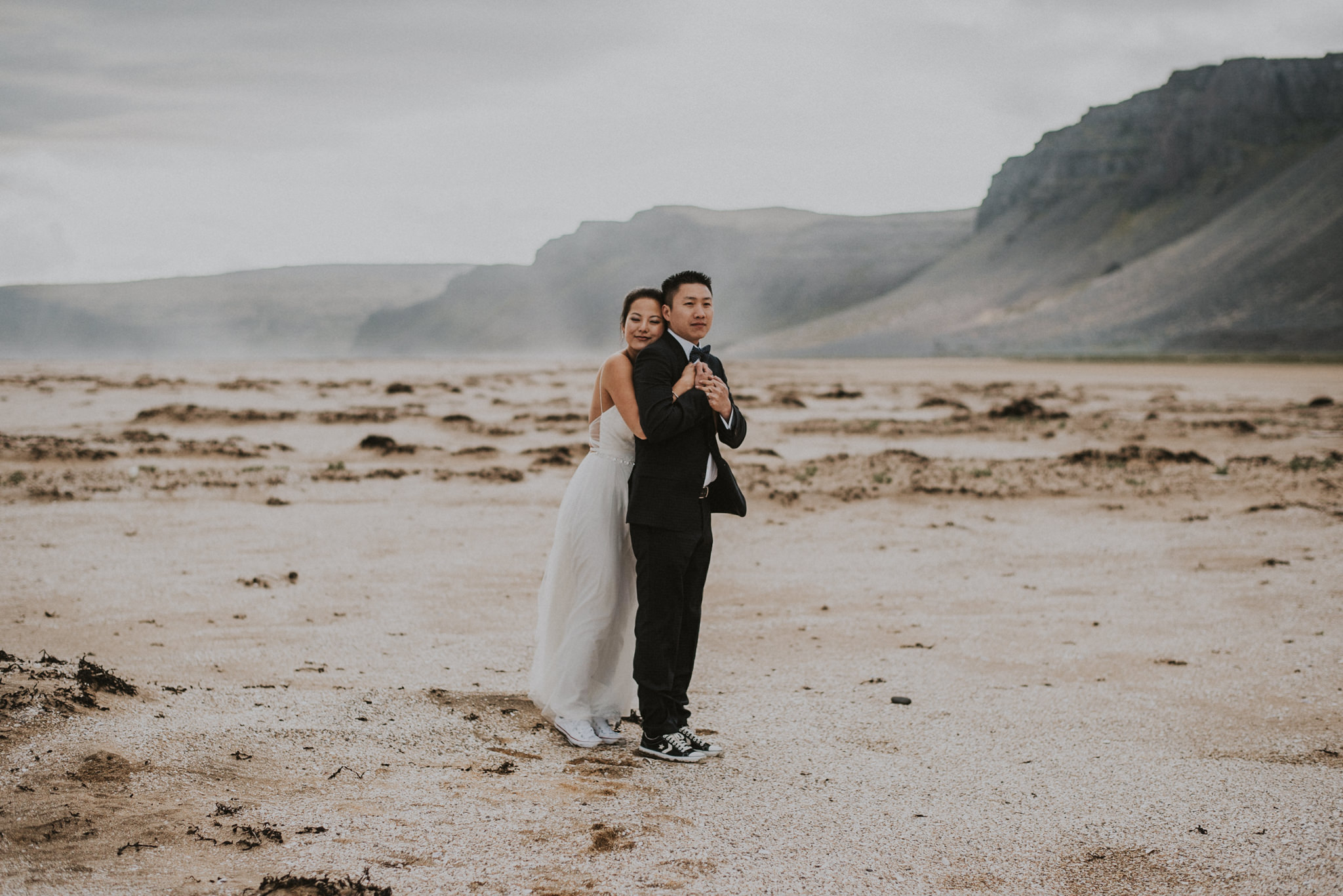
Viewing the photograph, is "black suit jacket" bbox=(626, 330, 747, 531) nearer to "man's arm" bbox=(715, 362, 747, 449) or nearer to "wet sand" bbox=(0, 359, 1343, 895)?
"man's arm" bbox=(715, 362, 747, 449)

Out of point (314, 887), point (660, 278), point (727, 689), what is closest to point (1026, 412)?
point (727, 689)

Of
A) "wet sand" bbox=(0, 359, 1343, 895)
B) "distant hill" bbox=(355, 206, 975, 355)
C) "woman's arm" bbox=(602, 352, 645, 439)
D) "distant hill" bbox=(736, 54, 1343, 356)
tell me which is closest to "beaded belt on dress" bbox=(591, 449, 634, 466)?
"woman's arm" bbox=(602, 352, 645, 439)

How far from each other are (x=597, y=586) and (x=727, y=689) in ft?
4.99

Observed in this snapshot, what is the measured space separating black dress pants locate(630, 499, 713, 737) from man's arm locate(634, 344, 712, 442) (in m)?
0.44

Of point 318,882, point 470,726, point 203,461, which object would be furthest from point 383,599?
point 203,461

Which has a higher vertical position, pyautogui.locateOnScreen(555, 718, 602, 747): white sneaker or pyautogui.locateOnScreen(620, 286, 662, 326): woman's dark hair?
pyautogui.locateOnScreen(620, 286, 662, 326): woman's dark hair

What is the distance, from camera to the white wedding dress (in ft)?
15.1

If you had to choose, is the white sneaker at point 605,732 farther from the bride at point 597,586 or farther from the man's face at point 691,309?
the man's face at point 691,309

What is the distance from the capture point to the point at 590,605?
468cm

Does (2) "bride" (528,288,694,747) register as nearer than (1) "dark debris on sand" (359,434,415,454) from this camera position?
Yes

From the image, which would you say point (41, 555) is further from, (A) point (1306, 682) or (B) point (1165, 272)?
(B) point (1165, 272)

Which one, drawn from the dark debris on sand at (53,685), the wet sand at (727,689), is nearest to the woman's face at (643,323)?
the wet sand at (727,689)

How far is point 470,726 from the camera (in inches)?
190

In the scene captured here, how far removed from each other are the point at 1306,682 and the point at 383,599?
610 cm
